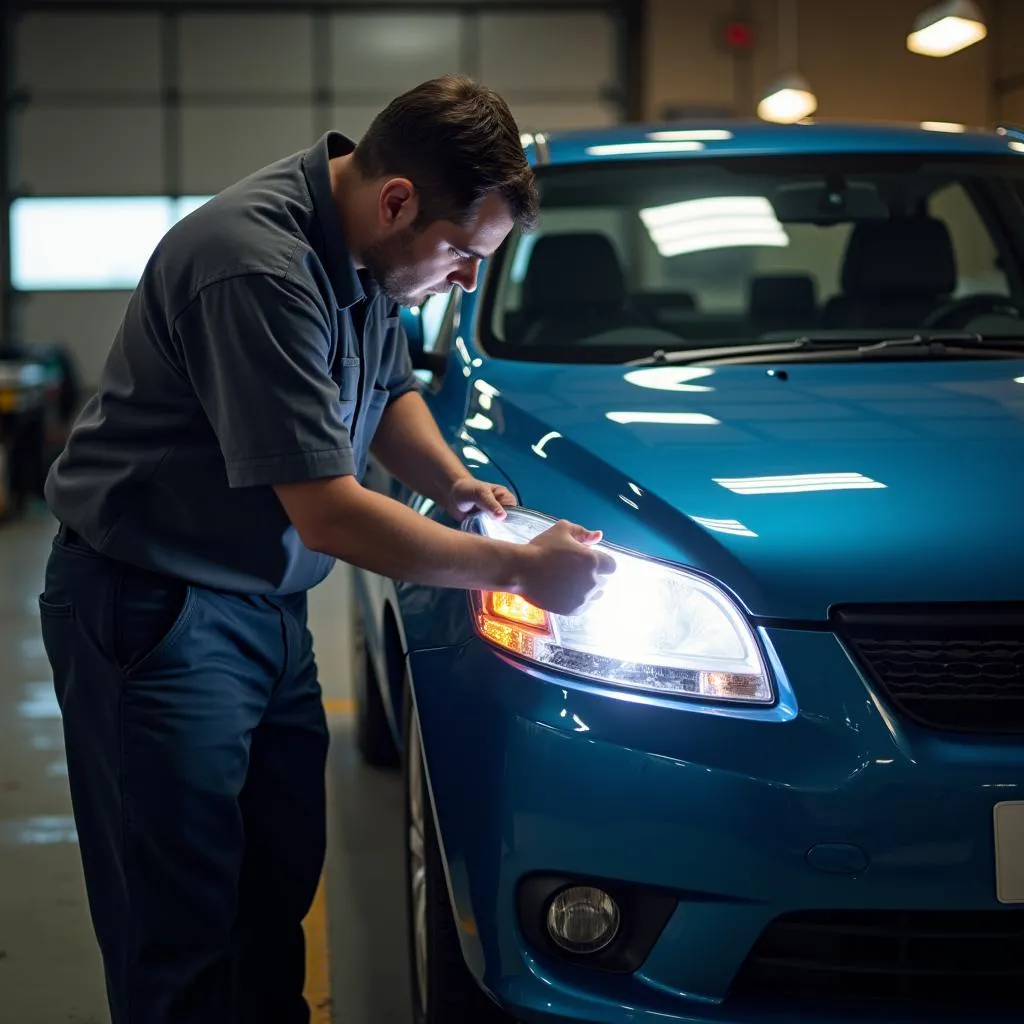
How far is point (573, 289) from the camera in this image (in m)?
2.78

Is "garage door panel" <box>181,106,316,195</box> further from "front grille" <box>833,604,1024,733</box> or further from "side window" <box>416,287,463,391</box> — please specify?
"front grille" <box>833,604,1024,733</box>

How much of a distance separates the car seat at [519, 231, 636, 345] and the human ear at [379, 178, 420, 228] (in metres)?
1.07

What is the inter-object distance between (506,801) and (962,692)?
0.53 metres

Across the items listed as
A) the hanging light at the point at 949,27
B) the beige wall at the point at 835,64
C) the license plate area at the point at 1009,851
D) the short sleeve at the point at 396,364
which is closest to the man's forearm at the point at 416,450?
the short sleeve at the point at 396,364

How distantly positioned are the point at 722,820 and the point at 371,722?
2101mm

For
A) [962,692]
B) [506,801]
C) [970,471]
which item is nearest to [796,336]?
[970,471]

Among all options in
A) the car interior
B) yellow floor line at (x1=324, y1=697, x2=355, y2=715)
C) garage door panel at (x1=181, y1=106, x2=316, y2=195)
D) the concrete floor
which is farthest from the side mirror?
garage door panel at (x1=181, y1=106, x2=316, y2=195)

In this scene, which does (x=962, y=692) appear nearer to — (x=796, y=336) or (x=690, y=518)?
(x=690, y=518)

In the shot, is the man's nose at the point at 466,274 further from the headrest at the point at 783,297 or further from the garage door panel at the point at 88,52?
the garage door panel at the point at 88,52

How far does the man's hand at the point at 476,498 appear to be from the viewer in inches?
72.1

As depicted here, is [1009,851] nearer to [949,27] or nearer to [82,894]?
[82,894]

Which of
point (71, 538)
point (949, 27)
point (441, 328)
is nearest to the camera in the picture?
point (71, 538)

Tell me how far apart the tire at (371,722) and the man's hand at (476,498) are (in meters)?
1.49

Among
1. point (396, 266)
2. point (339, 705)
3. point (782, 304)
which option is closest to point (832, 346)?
point (782, 304)
